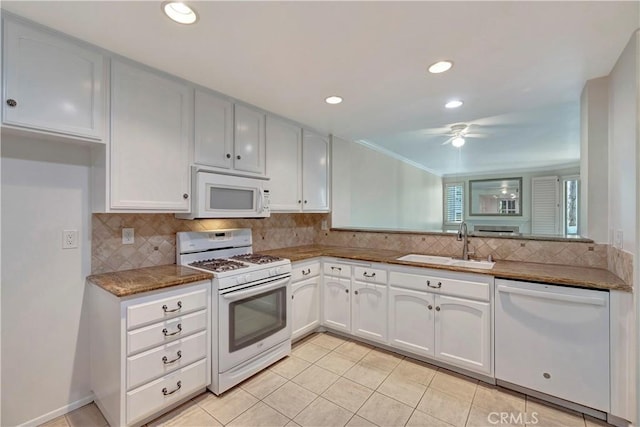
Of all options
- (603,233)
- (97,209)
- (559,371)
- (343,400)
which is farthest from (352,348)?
(97,209)

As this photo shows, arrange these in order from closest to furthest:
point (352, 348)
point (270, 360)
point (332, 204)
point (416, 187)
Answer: point (270, 360)
point (352, 348)
point (332, 204)
point (416, 187)

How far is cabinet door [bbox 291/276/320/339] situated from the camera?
2648 mm

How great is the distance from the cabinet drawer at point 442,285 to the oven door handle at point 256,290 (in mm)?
972

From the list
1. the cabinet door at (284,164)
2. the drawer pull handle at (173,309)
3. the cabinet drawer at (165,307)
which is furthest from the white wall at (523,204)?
the drawer pull handle at (173,309)

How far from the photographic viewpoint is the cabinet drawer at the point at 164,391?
1604 mm

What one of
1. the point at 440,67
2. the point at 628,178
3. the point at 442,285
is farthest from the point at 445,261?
the point at 440,67

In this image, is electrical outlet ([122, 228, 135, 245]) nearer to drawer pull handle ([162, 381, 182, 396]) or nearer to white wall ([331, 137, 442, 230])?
drawer pull handle ([162, 381, 182, 396])

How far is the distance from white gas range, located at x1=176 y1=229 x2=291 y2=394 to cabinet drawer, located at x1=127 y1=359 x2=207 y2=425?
11 centimetres

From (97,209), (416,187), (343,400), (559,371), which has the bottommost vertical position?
(343,400)

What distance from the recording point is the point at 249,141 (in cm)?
253

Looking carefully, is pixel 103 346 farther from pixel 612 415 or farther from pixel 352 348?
pixel 612 415

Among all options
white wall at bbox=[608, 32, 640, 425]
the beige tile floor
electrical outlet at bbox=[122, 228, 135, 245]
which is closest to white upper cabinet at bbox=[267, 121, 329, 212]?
electrical outlet at bbox=[122, 228, 135, 245]

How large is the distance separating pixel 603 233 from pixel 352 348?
218cm

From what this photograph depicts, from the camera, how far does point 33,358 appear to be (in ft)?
5.50
